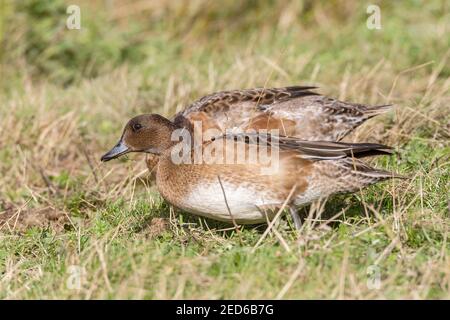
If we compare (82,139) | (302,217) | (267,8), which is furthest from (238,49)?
(302,217)

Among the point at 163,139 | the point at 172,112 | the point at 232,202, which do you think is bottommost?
the point at 172,112

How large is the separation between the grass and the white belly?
0.12 meters

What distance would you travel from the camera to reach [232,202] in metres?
4.30

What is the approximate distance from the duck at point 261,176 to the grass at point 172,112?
0.44 feet

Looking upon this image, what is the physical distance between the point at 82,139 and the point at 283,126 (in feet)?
6.11

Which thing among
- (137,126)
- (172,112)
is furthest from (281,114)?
(172,112)

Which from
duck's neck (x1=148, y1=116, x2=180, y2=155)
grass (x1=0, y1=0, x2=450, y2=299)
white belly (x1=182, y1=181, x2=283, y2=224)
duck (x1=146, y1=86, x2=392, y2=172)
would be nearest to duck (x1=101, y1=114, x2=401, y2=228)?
white belly (x1=182, y1=181, x2=283, y2=224)

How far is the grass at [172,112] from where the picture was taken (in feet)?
12.2

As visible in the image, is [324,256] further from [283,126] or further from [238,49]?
[238,49]

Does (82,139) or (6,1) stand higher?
(6,1)

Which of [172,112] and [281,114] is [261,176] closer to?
[281,114]

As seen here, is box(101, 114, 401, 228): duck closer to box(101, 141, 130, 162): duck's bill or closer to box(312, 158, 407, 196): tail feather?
box(312, 158, 407, 196): tail feather

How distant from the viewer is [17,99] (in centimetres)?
722

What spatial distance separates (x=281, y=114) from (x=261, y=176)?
4.26 feet
